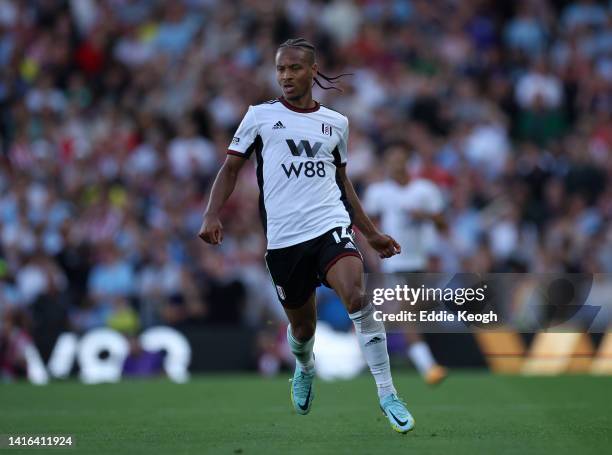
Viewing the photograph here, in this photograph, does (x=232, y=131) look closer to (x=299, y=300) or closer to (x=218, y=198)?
(x=299, y=300)

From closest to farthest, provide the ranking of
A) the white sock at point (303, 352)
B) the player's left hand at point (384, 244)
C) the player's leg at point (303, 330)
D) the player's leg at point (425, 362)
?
the player's left hand at point (384, 244) < the player's leg at point (303, 330) < the white sock at point (303, 352) < the player's leg at point (425, 362)

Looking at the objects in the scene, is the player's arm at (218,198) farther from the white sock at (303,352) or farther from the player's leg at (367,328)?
the white sock at (303,352)

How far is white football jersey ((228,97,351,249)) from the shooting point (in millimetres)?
8148

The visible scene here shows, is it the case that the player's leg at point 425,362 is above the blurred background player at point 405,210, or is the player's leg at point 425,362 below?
below

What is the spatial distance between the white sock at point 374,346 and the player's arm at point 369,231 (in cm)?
58

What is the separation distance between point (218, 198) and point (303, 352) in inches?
55.9

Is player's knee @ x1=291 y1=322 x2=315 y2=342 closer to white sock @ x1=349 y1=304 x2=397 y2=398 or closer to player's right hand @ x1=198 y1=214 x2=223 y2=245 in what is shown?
white sock @ x1=349 y1=304 x2=397 y2=398

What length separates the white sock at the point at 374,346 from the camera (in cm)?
794

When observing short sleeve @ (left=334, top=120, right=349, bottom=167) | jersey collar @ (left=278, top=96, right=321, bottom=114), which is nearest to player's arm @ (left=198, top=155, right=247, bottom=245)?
jersey collar @ (left=278, top=96, right=321, bottom=114)

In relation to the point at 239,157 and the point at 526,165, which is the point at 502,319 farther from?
the point at 526,165

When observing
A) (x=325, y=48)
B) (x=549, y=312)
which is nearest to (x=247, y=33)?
(x=325, y=48)

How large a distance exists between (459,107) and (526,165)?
169 cm

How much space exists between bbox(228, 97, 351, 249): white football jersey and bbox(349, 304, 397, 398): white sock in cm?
63

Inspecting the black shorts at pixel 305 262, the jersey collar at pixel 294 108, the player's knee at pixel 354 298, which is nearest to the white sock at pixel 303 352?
the black shorts at pixel 305 262
